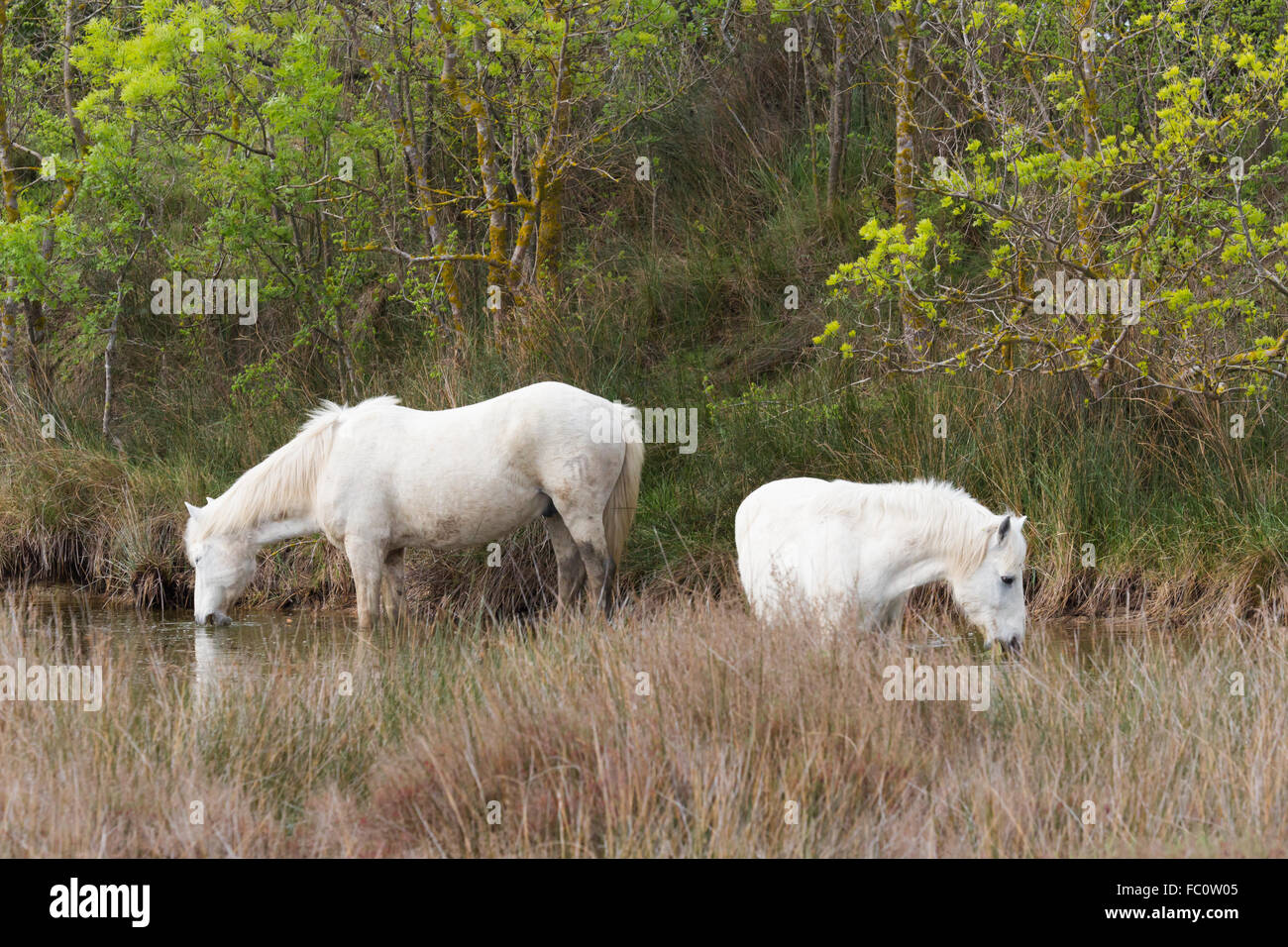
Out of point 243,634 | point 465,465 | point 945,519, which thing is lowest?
point 243,634

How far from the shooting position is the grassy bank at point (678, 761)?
3.91 m

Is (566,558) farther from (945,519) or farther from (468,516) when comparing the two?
(945,519)

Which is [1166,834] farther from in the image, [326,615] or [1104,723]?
[326,615]

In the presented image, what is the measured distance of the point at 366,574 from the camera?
306 inches

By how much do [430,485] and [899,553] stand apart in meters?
3.04

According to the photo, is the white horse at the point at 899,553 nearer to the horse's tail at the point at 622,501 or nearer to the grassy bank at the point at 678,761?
the grassy bank at the point at 678,761

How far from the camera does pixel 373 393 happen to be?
36.0 ft

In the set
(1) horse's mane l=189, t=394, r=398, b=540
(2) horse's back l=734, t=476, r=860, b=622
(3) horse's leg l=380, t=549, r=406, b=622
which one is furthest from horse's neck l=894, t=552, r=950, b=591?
(1) horse's mane l=189, t=394, r=398, b=540

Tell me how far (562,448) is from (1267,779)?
14.7 ft

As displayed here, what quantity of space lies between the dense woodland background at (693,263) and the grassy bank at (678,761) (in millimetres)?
2915

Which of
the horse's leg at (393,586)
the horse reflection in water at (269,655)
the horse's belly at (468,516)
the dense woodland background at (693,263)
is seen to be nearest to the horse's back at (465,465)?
the horse's belly at (468,516)

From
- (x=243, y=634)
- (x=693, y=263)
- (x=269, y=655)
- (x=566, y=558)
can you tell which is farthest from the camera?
(x=693, y=263)

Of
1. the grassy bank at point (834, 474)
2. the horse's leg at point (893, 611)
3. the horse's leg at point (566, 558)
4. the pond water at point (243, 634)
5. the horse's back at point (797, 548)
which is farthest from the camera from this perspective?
the horse's leg at point (566, 558)

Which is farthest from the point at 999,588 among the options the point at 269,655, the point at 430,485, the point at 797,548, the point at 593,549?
the point at 269,655
